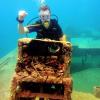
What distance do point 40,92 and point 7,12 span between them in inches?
6896

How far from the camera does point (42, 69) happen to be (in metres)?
3.77

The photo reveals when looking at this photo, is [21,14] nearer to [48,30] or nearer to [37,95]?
[48,30]

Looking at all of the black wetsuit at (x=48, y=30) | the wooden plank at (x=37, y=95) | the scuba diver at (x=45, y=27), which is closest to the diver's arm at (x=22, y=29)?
the scuba diver at (x=45, y=27)

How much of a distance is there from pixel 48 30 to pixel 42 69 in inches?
40.6

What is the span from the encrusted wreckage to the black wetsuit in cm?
79

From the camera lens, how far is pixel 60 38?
4.71m

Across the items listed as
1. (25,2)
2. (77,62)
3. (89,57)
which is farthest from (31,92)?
(25,2)

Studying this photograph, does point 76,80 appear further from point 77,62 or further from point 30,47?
point 30,47

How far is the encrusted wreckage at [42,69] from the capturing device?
3668 millimetres

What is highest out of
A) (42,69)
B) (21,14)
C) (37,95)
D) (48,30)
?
(21,14)

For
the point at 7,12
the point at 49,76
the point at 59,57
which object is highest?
the point at 7,12

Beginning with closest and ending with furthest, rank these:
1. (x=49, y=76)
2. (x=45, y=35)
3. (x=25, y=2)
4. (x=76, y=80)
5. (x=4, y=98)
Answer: (x=49, y=76)
(x=45, y=35)
(x=4, y=98)
(x=76, y=80)
(x=25, y=2)

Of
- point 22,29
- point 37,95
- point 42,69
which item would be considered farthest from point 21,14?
point 37,95

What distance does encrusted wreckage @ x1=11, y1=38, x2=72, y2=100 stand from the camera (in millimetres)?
3668
